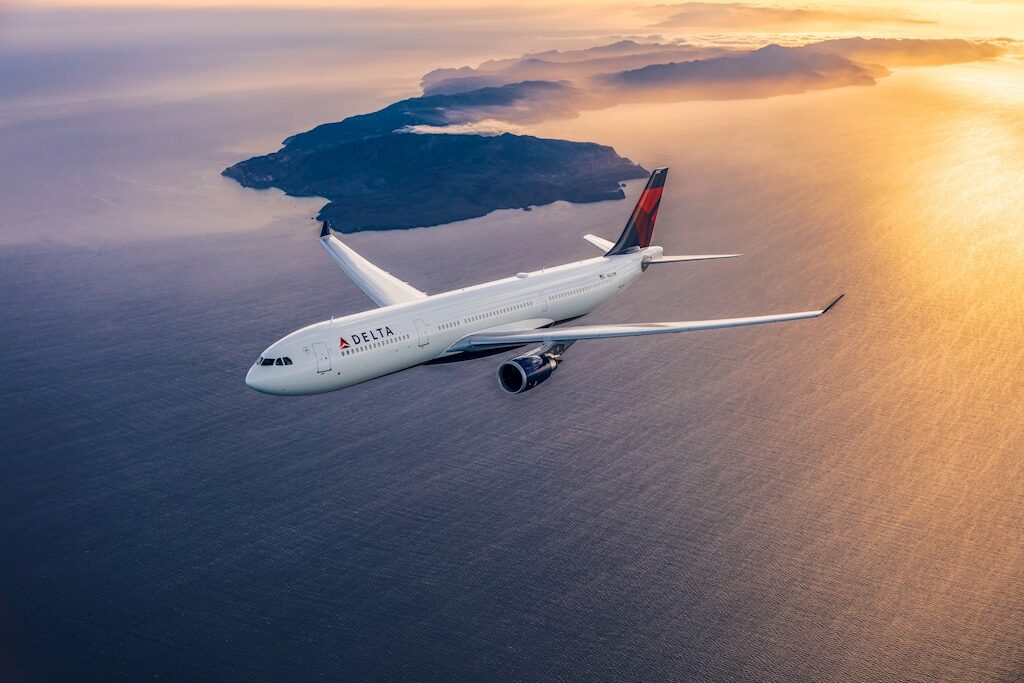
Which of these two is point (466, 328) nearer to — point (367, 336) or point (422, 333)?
point (422, 333)

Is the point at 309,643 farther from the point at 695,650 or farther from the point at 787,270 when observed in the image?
the point at 787,270

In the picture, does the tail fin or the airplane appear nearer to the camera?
the airplane

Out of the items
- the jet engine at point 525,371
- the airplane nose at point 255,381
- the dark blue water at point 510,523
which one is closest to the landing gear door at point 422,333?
the jet engine at point 525,371

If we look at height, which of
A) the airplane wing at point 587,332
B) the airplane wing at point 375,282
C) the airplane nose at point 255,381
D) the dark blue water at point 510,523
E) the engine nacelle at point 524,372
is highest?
the airplane wing at point 375,282

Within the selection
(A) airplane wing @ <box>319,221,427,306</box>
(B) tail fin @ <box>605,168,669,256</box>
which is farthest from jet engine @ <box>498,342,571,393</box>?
(B) tail fin @ <box>605,168,669,256</box>

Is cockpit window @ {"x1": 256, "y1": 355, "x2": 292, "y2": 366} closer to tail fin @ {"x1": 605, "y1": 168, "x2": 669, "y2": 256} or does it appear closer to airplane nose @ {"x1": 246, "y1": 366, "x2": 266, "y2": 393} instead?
airplane nose @ {"x1": 246, "y1": 366, "x2": 266, "y2": 393}

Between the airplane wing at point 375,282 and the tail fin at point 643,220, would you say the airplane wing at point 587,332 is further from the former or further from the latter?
the tail fin at point 643,220

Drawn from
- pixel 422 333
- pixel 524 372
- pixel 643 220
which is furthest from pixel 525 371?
pixel 643 220
